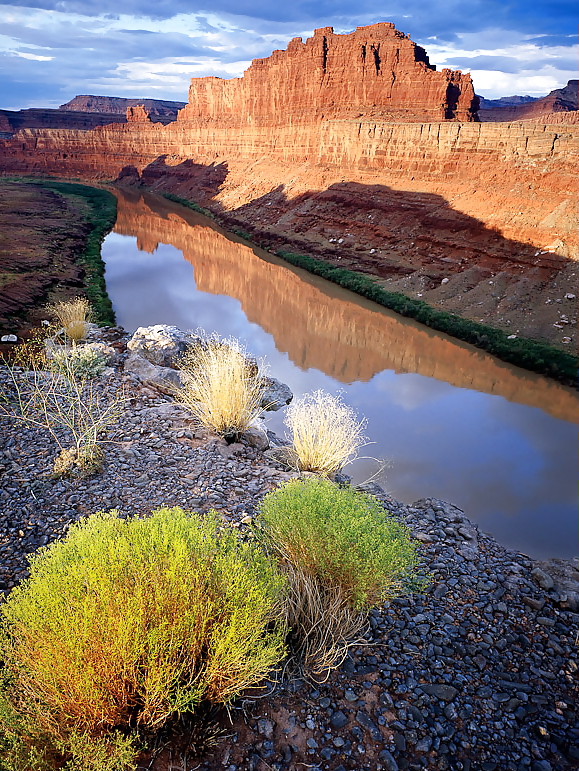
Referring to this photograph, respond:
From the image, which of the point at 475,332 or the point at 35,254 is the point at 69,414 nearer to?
the point at 475,332

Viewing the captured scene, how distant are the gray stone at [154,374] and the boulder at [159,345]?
0.48 metres

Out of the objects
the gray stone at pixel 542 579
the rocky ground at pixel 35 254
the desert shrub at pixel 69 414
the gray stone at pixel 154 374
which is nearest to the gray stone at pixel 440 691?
the gray stone at pixel 542 579

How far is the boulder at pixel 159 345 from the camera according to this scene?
11.0m

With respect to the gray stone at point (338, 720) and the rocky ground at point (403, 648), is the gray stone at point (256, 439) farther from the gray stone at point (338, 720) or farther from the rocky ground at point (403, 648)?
the gray stone at point (338, 720)

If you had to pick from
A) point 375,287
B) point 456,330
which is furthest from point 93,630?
point 375,287

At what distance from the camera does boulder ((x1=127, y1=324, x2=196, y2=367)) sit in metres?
11.0

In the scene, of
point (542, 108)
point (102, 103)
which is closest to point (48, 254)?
point (542, 108)

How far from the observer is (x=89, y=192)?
5431cm

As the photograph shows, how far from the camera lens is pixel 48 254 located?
23625 mm

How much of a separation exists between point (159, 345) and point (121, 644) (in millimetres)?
9079

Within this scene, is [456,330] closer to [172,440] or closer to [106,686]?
[172,440]

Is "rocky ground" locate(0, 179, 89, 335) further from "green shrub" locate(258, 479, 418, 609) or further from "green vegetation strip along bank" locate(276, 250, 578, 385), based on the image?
"green shrub" locate(258, 479, 418, 609)

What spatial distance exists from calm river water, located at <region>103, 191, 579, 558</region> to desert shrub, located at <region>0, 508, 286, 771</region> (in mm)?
5187

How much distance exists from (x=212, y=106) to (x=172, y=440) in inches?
2876
